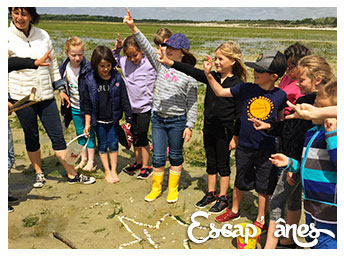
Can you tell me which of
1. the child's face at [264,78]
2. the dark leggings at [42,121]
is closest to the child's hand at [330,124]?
the child's face at [264,78]

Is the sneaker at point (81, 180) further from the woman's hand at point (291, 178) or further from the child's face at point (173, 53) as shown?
the woman's hand at point (291, 178)

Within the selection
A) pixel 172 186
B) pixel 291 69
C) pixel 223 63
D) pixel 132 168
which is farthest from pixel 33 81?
pixel 291 69

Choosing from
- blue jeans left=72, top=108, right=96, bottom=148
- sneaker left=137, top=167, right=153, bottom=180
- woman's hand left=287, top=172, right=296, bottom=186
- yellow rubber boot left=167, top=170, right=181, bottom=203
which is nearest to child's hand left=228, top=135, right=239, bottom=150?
yellow rubber boot left=167, top=170, right=181, bottom=203

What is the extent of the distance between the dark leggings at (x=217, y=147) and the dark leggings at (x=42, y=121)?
2.07 meters

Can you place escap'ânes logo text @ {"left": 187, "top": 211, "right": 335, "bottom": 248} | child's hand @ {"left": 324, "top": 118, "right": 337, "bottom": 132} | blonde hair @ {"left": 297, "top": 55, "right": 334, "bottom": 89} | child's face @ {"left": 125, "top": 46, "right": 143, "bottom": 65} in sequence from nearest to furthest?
child's hand @ {"left": 324, "top": 118, "right": 337, "bottom": 132}, escap'ânes logo text @ {"left": 187, "top": 211, "right": 335, "bottom": 248}, blonde hair @ {"left": 297, "top": 55, "right": 334, "bottom": 89}, child's face @ {"left": 125, "top": 46, "right": 143, "bottom": 65}

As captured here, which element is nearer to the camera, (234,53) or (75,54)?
(234,53)

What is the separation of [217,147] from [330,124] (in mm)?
1945

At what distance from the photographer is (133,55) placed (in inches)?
193

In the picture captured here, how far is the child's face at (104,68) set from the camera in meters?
4.66

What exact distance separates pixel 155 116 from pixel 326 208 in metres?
2.43

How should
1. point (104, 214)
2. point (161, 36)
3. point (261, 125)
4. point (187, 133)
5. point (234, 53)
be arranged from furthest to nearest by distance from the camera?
point (161, 36)
point (187, 133)
point (104, 214)
point (234, 53)
point (261, 125)

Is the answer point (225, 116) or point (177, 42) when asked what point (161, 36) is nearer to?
point (177, 42)

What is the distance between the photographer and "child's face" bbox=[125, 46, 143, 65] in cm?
482

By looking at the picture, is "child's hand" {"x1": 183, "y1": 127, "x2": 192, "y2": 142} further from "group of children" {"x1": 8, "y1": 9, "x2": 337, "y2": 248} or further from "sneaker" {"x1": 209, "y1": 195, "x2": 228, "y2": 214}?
"sneaker" {"x1": 209, "y1": 195, "x2": 228, "y2": 214}
